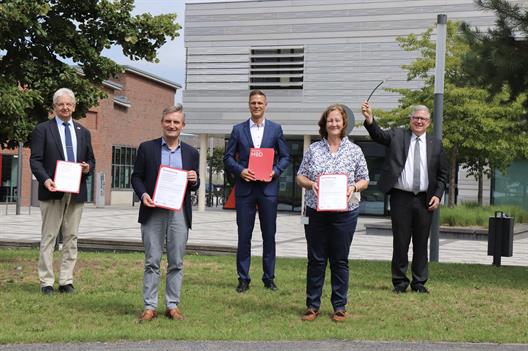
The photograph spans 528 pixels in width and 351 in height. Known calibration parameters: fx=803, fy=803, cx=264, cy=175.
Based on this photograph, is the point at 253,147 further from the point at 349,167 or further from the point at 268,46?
the point at 268,46

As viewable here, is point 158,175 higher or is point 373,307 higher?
point 158,175

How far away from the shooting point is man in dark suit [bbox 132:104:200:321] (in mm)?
6848

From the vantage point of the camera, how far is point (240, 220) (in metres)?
8.49

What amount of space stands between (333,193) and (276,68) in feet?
104

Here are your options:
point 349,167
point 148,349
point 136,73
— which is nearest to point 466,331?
point 349,167

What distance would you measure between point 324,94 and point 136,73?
20.1m

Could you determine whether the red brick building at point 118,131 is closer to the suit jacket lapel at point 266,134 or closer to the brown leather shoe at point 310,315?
the suit jacket lapel at point 266,134

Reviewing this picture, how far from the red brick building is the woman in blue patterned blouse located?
34.0 metres

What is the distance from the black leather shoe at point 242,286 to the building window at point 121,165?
4109 centimetres

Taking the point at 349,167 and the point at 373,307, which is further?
the point at 373,307

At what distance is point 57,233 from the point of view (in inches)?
321

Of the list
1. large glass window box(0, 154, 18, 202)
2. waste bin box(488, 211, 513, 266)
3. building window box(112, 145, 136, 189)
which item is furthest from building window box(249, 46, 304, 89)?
waste bin box(488, 211, 513, 266)

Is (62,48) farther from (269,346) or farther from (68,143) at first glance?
(269,346)

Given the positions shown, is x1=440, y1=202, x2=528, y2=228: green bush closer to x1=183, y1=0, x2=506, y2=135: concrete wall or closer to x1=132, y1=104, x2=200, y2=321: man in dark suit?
x1=183, y1=0, x2=506, y2=135: concrete wall
